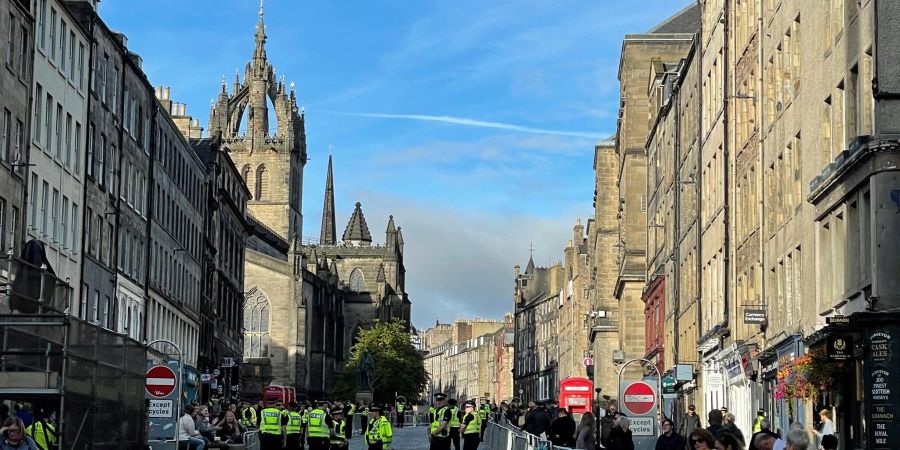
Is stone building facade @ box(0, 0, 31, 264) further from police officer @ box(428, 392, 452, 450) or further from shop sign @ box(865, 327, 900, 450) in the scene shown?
shop sign @ box(865, 327, 900, 450)

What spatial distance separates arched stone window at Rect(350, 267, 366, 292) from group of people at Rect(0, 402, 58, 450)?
130475 millimetres

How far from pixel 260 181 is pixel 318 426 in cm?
12331

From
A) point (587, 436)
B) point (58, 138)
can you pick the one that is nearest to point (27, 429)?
point (587, 436)

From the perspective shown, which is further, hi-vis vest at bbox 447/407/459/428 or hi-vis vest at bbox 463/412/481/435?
hi-vis vest at bbox 463/412/481/435

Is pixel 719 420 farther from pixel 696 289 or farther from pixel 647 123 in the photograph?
pixel 647 123

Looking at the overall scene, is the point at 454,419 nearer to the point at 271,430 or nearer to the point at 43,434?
the point at 271,430

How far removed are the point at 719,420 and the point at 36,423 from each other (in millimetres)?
9337

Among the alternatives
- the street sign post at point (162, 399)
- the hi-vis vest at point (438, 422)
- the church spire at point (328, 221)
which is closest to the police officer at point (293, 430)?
the hi-vis vest at point (438, 422)

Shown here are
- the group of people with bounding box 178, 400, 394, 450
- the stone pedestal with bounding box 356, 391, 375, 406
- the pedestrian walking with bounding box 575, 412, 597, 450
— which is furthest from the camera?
the stone pedestal with bounding box 356, 391, 375, 406

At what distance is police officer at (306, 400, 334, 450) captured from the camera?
32375 mm

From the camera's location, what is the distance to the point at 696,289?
52969mm

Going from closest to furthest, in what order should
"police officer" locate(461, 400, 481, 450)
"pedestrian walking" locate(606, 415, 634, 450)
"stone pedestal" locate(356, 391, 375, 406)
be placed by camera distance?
1. "pedestrian walking" locate(606, 415, 634, 450)
2. "police officer" locate(461, 400, 481, 450)
3. "stone pedestal" locate(356, 391, 375, 406)

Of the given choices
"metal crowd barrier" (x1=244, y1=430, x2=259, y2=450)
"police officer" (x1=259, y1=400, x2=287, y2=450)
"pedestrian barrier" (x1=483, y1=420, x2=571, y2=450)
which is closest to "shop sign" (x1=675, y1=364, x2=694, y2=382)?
"pedestrian barrier" (x1=483, y1=420, x2=571, y2=450)

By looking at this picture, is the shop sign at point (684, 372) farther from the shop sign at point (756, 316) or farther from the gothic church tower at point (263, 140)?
the gothic church tower at point (263, 140)
